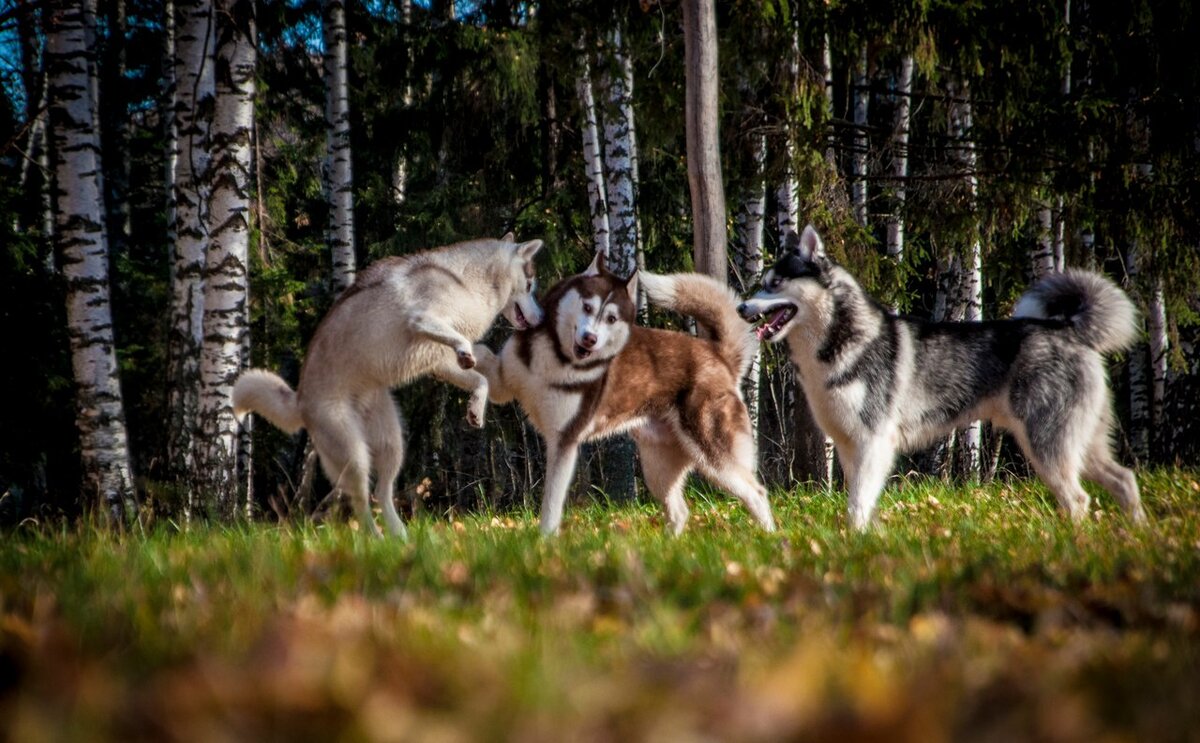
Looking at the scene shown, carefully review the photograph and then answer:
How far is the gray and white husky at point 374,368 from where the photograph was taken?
5.79 metres

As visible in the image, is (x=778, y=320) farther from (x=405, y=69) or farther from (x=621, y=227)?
(x=405, y=69)

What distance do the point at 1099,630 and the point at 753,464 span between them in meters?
3.93

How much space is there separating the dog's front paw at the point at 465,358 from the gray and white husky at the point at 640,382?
17.1 inches

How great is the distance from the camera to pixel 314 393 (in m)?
5.86

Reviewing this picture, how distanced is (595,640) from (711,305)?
4.42 m

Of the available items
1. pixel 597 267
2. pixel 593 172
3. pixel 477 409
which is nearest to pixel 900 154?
pixel 593 172

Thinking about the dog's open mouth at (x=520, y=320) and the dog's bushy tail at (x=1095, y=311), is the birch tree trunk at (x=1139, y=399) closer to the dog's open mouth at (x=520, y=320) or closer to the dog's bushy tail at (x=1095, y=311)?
the dog's bushy tail at (x=1095, y=311)

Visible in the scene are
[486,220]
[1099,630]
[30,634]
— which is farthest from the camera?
[486,220]

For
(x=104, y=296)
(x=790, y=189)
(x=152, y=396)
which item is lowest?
(x=152, y=396)

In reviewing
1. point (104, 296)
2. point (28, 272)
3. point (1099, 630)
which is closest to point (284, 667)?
point (1099, 630)

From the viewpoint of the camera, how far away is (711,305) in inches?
255

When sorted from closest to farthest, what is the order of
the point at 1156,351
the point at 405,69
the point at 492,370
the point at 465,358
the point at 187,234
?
the point at 465,358 → the point at 492,370 → the point at 187,234 → the point at 405,69 → the point at 1156,351

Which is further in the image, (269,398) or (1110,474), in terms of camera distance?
(1110,474)

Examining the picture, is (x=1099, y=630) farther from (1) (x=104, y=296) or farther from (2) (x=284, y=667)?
(1) (x=104, y=296)
